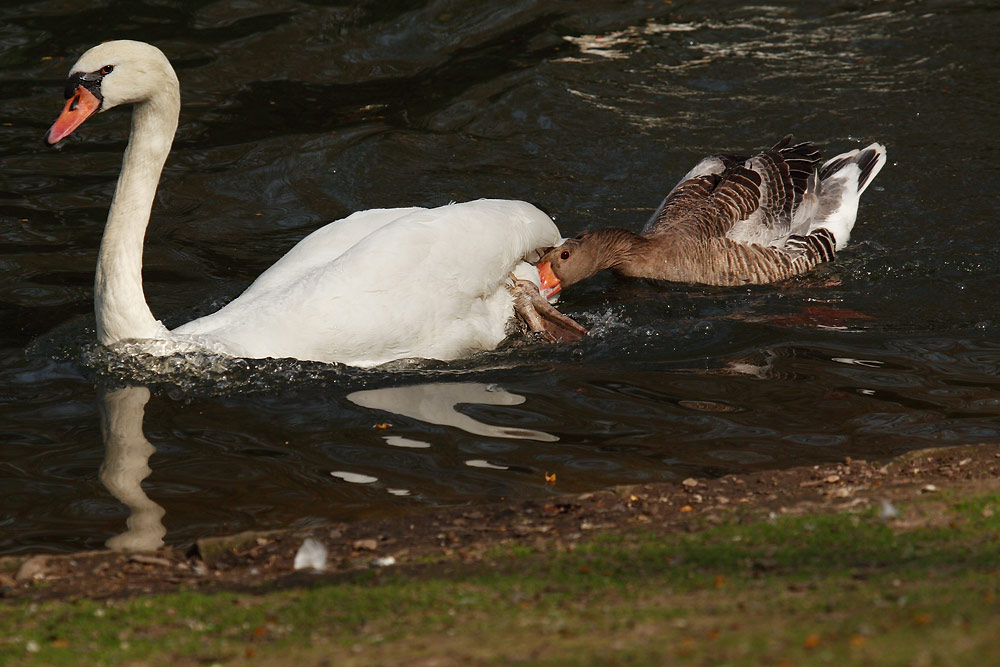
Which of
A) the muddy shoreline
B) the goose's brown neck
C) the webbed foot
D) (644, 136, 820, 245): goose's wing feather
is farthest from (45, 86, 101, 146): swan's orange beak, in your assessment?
(644, 136, 820, 245): goose's wing feather

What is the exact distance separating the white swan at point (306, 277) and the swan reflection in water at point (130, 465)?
41 cm

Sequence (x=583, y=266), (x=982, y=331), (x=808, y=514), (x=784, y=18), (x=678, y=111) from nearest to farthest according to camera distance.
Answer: (x=808, y=514) → (x=982, y=331) → (x=583, y=266) → (x=678, y=111) → (x=784, y=18)

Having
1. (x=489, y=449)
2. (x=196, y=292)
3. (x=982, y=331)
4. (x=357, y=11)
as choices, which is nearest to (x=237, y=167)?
(x=196, y=292)

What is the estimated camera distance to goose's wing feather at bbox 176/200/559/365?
6.87 m

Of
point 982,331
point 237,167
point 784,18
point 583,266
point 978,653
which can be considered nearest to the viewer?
point 978,653

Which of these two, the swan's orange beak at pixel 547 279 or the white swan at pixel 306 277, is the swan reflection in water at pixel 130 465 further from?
the swan's orange beak at pixel 547 279

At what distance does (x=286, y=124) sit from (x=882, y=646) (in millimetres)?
11022

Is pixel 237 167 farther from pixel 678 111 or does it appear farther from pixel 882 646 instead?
pixel 882 646

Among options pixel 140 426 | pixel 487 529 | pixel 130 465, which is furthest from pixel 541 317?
pixel 487 529

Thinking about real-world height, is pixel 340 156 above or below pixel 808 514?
above

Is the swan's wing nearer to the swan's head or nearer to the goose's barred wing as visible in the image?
the swan's head

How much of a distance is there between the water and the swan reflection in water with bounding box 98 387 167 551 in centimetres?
2

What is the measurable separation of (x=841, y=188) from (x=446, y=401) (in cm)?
533

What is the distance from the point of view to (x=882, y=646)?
302cm
